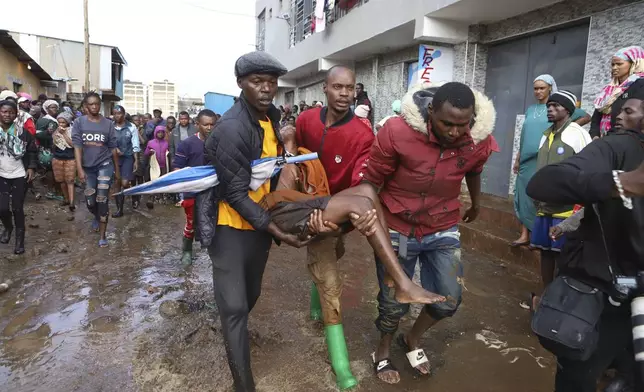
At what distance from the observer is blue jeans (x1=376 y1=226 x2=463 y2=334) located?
118 inches

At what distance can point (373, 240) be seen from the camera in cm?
263

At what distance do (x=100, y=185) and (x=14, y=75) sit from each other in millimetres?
14772

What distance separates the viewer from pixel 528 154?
16.0 feet

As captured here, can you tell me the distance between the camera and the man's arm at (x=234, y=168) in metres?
2.48

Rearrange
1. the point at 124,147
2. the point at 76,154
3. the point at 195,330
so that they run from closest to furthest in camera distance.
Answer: the point at 195,330
the point at 76,154
the point at 124,147

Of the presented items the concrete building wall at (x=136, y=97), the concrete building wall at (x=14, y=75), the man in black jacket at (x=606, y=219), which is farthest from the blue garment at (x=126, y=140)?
the concrete building wall at (x=136, y=97)

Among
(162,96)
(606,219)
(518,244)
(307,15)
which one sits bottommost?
(518,244)

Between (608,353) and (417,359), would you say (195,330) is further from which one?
(608,353)

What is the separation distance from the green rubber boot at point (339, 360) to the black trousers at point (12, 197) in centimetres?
476

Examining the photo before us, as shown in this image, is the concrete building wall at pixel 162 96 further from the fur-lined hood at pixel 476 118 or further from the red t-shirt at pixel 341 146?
the fur-lined hood at pixel 476 118

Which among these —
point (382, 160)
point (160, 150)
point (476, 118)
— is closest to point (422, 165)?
point (382, 160)

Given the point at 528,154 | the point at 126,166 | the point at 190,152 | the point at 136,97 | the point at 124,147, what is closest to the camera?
the point at 528,154

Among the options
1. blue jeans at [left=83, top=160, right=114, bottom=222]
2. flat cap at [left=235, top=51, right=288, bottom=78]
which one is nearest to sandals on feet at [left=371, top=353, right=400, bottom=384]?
flat cap at [left=235, top=51, right=288, bottom=78]

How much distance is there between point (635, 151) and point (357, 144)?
1.83 m
